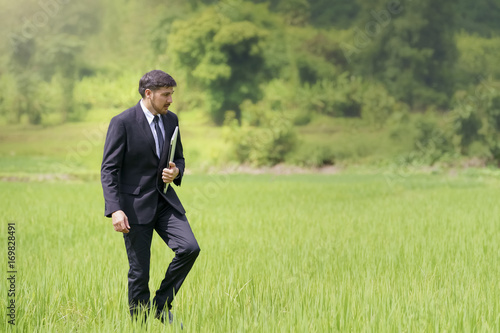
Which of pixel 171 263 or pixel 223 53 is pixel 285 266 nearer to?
pixel 171 263

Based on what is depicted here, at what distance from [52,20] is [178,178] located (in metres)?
29.2

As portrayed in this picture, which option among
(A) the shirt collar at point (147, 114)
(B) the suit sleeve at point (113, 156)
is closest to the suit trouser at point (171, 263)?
(B) the suit sleeve at point (113, 156)

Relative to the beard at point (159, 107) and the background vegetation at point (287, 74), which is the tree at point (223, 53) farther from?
the beard at point (159, 107)

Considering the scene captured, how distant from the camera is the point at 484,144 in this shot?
73.6 ft

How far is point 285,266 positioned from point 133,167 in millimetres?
1923

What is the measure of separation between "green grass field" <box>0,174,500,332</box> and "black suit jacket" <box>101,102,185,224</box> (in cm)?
58

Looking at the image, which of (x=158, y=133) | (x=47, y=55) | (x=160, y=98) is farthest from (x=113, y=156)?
(x=47, y=55)

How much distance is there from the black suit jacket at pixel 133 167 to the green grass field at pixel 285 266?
577 millimetres

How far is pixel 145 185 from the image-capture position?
327 cm

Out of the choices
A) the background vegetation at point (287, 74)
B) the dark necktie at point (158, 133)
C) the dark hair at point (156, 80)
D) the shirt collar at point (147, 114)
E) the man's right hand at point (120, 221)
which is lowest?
the man's right hand at point (120, 221)

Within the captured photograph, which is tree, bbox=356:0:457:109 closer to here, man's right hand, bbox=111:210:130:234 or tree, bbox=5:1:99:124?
tree, bbox=5:1:99:124

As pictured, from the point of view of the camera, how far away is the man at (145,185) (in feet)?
10.5

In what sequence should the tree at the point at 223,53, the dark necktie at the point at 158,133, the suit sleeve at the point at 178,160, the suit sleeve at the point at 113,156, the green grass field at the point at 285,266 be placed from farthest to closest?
the tree at the point at 223,53 < the suit sleeve at the point at 178,160 < the dark necktie at the point at 158,133 < the suit sleeve at the point at 113,156 < the green grass field at the point at 285,266

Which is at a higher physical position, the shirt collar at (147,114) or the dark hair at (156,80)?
the dark hair at (156,80)
